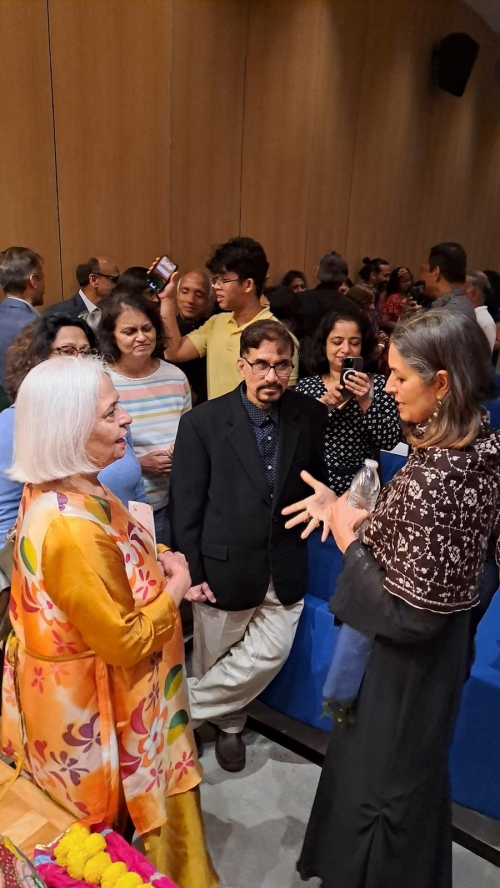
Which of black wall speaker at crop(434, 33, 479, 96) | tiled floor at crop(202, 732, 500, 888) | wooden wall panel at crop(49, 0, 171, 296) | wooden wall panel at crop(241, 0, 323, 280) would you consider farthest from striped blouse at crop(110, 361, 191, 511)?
black wall speaker at crop(434, 33, 479, 96)

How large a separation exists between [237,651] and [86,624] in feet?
3.42

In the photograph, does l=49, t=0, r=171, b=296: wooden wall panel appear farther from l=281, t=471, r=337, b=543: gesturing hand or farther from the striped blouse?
l=281, t=471, r=337, b=543: gesturing hand

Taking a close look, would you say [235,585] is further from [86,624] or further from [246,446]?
[86,624]

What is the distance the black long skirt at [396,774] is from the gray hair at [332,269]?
2954 mm

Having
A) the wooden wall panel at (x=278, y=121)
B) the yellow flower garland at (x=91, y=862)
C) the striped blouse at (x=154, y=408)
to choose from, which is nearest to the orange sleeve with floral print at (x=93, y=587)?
the yellow flower garland at (x=91, y=862)

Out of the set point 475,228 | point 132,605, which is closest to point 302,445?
point 132,605

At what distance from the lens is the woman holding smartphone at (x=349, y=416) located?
2258 mm

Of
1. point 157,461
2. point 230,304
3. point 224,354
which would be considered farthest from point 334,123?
point 157,461

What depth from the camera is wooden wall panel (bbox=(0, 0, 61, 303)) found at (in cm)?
363

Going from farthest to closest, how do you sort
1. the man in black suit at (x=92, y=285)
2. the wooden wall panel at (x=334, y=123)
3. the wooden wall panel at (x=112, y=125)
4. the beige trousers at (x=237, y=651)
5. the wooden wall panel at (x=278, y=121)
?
the wooden wall panel at (x=334, y=123) → the wooden wall panel at (x=278, y=121) → the wooden wall panel at (x=112, y=125) → the man in black suit at (x=92, y=285) → the beige trousers at (x=237, y=651)

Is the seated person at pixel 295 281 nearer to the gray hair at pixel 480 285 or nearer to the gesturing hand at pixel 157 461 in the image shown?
the gray hair at pixel 480 285

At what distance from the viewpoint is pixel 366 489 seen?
1662 millimetres

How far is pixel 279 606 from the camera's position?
6.79 feet

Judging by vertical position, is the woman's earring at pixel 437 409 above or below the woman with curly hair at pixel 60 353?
above
